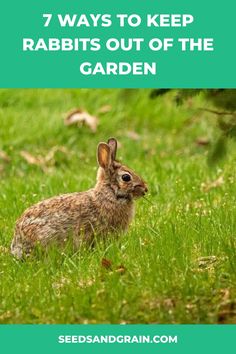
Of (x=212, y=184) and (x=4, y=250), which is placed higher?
(x=212, y=184)

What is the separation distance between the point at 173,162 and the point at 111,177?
3628 millimetres

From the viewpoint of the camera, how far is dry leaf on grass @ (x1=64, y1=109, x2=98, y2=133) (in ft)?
45.6

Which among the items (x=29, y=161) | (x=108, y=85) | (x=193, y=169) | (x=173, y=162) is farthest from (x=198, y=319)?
(x=29, y=161)

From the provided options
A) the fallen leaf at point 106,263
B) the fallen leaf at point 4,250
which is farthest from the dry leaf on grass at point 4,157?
the fallen leaf at point 106,263

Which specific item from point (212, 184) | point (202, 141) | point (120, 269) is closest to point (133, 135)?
point (202, 141)

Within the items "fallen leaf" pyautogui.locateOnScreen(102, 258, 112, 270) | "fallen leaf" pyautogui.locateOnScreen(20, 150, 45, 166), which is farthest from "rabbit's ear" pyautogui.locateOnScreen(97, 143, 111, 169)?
"fallen leaf" pyautogui.locateOnScreen(20, 150, 45, 166)

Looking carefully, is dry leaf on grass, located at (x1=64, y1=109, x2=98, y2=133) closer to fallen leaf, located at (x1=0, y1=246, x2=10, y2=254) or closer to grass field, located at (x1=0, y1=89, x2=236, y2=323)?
grass field, located at (x1=0, y1=89, x2=236, y2=323)

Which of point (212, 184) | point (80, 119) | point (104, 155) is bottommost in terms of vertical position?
point (104, 155)

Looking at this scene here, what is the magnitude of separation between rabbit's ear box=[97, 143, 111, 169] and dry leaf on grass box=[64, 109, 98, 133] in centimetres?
549

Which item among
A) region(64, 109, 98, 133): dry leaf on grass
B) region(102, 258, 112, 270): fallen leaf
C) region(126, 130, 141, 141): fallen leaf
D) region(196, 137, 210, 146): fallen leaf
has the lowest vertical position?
region(102, 258, 112, 270): fallen leaf

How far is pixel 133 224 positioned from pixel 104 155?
0.77 m

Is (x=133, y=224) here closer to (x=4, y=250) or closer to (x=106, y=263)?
(x=4, y=250)

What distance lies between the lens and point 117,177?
8406mm

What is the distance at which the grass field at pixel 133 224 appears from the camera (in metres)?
6.75
